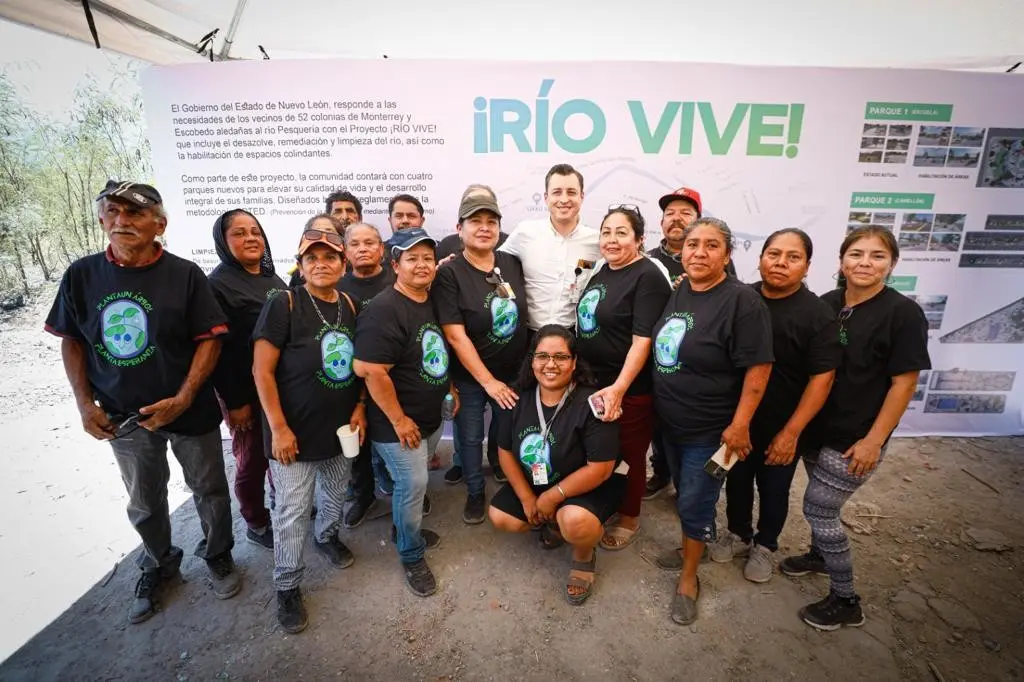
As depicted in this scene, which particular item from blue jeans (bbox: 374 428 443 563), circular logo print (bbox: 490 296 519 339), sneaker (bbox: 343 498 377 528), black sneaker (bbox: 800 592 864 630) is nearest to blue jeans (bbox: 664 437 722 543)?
black sneaker (bbox: 800 592 864 630)

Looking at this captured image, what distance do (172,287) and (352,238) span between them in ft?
2.96

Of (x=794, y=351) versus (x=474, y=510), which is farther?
(x=474, y=510)

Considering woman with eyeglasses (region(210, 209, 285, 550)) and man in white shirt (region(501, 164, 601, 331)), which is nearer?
woman with eyeglasses (region(210, 209, 285, 550))

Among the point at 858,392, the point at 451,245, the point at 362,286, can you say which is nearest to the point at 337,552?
the point at 362,286

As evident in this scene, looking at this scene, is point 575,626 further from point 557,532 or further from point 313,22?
point 313,22

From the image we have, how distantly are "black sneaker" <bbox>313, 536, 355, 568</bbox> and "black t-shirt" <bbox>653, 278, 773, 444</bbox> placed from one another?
205cm

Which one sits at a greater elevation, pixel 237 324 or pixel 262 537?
pixel 237 324

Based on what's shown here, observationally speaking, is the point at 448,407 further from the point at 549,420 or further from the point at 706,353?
the point at 706,353

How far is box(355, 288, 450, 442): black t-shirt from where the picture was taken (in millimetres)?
2031

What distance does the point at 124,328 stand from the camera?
1946mm

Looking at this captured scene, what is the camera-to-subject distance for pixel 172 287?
6.64ft

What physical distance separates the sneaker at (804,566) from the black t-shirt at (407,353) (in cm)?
221

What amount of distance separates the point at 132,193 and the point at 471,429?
214 cm

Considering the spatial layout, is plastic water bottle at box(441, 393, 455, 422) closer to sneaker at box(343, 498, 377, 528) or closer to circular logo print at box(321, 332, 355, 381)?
circular logo print at box(321, 332, 355, 381)
